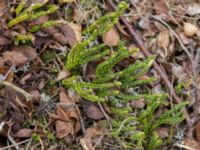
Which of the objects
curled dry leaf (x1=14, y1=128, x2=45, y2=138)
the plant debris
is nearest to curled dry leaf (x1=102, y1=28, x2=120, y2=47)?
the plant debris

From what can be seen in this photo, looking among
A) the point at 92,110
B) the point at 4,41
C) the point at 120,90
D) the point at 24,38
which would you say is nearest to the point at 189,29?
the point at 120,90

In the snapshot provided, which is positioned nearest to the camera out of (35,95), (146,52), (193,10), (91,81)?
(35,95)

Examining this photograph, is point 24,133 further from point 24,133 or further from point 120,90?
point 120,90

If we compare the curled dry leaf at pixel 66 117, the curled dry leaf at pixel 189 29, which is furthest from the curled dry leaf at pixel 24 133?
the curled dry leaf at pixel 189 29

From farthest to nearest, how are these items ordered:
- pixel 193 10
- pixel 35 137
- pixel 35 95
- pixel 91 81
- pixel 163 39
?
pixel 193 10 → pixel 163 39 → pixel 91 81 → pixel 35 95 → pixel 35 137

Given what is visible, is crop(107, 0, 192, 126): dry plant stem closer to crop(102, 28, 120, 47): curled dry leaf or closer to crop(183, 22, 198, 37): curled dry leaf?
crop(102, 28, 120, 47): curled dry leaf

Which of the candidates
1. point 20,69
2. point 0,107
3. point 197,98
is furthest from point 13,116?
point 197,98
